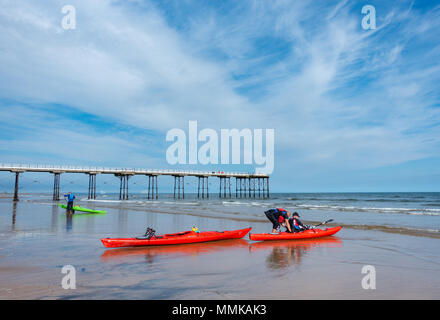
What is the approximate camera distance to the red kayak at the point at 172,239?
9242mm

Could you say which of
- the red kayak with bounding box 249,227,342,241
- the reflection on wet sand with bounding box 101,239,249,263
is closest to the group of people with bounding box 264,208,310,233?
the red kayak with bounding box 249,227,342,241

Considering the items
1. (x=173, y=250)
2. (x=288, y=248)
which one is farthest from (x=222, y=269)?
(x=288, y=248)

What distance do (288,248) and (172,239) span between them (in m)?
3.89

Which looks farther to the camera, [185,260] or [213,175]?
[213,175]

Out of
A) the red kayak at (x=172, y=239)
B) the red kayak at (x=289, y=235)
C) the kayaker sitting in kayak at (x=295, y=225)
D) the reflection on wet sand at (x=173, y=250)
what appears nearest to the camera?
the reflection on wet sand at (x=173, y=250)

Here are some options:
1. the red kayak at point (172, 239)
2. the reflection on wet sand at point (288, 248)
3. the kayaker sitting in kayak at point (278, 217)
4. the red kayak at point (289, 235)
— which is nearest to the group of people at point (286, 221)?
the kayaker sitting in kayak at point (278, 217)

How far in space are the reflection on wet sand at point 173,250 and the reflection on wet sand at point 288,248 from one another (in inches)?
30.0

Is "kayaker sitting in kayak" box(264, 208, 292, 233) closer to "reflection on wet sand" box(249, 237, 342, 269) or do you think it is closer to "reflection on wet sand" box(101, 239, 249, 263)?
"reflection on wet sand" box(249, 237, 342, 269)

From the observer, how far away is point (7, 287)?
17.6 ft

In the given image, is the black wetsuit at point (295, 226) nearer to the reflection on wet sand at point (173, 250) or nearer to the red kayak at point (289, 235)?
the red kayak at point (289, 235)

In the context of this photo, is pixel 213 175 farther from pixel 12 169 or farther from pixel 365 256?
pixel 365 256

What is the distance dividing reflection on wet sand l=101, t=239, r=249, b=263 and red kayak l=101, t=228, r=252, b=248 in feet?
0.46
